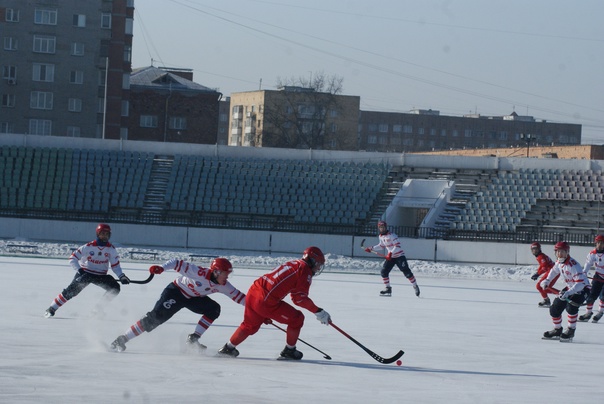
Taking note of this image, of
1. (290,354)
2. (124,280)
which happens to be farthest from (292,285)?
(124,280)

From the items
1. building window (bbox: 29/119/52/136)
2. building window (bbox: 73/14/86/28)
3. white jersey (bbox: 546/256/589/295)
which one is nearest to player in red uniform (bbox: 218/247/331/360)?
white jersey (bbox: 546/256/589/295)

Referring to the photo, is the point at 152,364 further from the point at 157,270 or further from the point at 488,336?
the point at 488,336

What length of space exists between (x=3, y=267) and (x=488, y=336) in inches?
571

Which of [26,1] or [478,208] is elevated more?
[26,1]

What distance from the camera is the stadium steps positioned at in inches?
1625

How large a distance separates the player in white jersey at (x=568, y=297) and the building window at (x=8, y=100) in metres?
57.5

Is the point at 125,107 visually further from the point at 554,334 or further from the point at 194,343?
the point at 194,343

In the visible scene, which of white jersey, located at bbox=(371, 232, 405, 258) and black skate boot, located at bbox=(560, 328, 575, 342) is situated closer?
black skate boot, located at bbox=(560, 328, 575, 342)

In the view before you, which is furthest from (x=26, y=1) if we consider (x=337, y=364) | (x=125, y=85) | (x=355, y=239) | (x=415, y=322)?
(x=337, y=364)

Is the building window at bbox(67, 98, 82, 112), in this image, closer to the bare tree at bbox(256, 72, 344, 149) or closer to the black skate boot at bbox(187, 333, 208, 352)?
the bare tree at bbox(256, 72, 344, 149)

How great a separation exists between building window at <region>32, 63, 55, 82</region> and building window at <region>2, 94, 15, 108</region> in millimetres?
1977

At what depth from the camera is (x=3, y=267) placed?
81.7ft

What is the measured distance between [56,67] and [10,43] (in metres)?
3.51

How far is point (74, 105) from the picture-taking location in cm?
6738
